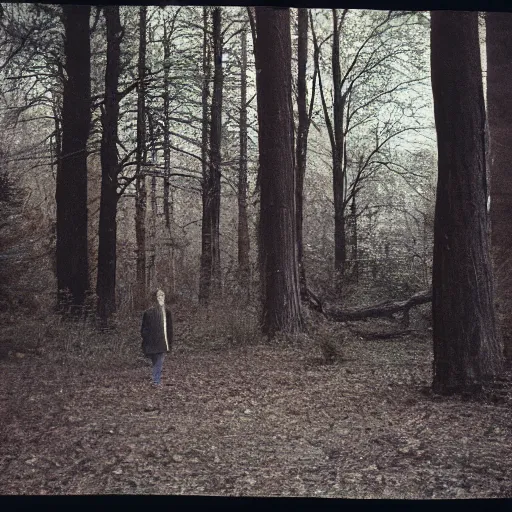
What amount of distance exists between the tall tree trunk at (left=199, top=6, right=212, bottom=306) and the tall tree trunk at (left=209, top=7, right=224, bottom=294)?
0.04 metres

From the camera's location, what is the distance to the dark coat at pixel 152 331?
5.20 meters

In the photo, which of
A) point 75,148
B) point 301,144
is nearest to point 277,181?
point 301,144

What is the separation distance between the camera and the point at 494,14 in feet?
17.7

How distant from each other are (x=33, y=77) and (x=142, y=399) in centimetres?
255

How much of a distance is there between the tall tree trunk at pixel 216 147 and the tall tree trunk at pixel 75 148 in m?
0.97

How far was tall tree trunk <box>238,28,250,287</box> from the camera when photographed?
5930 mm

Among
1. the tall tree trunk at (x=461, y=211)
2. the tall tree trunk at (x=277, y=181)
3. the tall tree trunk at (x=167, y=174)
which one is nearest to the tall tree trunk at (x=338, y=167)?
the tall tree trunk at (x=277, y=181)

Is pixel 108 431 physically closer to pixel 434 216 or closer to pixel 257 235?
pixel 257 235

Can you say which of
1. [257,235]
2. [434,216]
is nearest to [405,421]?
[434,216]

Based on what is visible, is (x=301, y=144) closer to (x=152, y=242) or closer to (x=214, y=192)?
(x=214, y=192)

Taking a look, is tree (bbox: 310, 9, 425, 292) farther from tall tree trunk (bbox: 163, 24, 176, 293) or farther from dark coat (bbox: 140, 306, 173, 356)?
dark coat (bbox: 140, 306, 173, 356)

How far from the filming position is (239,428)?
5008 millimetres

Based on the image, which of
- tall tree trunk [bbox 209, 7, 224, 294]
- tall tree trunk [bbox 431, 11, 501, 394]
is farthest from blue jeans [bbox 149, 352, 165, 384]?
tall tree trunk [bbox 431, 11, 501, 394]

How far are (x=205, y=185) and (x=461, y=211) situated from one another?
77.3 inches
